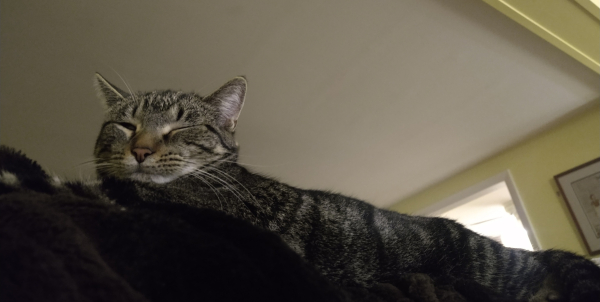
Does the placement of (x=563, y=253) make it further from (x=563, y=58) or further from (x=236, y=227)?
(x=563, y=58)

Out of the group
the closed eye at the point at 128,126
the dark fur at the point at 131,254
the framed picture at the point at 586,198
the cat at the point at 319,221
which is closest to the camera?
the dark fur at the point at 131,254

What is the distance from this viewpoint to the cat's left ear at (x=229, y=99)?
3.20 feet

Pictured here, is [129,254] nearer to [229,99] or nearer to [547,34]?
[229,99]

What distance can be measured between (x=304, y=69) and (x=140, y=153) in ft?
3.50

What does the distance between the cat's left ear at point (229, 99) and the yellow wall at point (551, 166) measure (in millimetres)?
→ 2196

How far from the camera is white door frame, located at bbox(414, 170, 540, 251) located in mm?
2254

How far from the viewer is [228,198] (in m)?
0.69

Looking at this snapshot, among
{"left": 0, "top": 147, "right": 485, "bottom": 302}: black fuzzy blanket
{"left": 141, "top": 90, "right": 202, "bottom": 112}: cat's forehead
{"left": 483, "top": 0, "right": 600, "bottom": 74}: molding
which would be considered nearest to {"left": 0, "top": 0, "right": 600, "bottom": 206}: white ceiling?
{"left": 483, "top": 0, "right": 600, "bottom": 74}: molding

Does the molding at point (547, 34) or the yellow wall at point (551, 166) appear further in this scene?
the yellow wall at point (551, 166)

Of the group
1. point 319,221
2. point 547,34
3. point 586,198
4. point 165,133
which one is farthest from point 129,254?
point 586,198

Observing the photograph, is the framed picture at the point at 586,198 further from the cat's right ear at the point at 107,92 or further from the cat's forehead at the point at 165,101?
the cat's right ear at the point at 107,92

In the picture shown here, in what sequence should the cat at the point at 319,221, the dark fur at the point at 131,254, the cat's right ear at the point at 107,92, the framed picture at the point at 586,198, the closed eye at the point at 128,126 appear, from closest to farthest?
the dark fur at the point at 131,254
the cat at the point at 319,221
the closed eye at the point at 128,126
the cat's right ear at the point at 107,92
the framed picture at the point at 586,198

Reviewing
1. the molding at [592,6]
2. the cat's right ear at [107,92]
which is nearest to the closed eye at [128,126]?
the cat's right ear at [107,92]

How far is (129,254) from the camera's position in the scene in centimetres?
30
